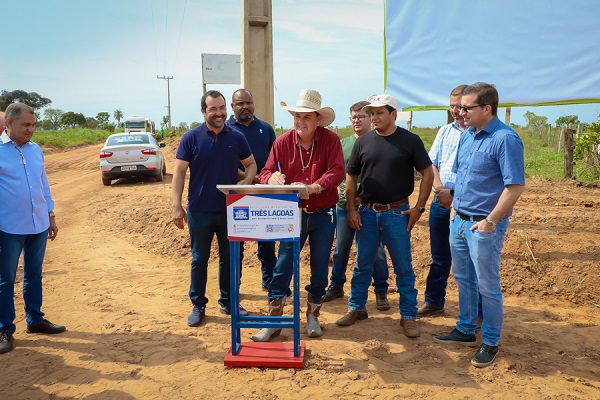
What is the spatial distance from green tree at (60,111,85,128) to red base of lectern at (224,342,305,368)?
269 feet

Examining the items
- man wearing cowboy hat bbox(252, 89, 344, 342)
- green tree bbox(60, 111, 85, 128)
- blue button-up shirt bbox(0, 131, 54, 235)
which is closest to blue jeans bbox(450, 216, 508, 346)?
man wearing cowboy hat bbox(252, 89, 344, 342)

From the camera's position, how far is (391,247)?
4.32 meters

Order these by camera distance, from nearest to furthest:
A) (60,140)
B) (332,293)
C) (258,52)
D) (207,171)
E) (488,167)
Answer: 1. (488,167)
2. (207,171)
3. (332,293)
4. (258,52)
5. (60,140)

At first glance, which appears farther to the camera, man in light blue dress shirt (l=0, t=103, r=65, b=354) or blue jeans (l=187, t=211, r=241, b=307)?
blue jeans (l=187, t=211, r=241, b=307)

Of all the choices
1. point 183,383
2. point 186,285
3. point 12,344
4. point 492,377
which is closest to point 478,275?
point 492,377

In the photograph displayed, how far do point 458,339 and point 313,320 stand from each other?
4.30 ft

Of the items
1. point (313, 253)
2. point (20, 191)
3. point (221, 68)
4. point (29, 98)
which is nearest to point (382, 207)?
point (313, 253)

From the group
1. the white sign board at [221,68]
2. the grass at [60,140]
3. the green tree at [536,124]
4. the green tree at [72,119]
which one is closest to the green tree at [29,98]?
the green tree at [72,119]

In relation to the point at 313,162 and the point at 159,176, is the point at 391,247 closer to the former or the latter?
the point at 313,162

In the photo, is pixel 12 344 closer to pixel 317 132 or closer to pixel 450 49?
pixel 317 132

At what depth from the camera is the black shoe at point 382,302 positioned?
5105 mm

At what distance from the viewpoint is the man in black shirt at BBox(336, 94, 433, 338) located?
13.6 feet

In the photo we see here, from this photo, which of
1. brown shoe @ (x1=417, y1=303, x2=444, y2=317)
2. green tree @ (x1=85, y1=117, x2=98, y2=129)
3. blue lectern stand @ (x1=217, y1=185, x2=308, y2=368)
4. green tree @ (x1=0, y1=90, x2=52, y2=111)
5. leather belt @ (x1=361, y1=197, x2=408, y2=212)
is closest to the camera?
blue lectern stand @ (x1=217, y1=185, x2=308, y2=368)

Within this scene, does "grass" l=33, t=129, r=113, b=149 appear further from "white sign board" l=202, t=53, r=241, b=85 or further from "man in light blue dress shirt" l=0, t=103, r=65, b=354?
"man in light blue dress shirt" l=0, t=103, r=65, b=354
